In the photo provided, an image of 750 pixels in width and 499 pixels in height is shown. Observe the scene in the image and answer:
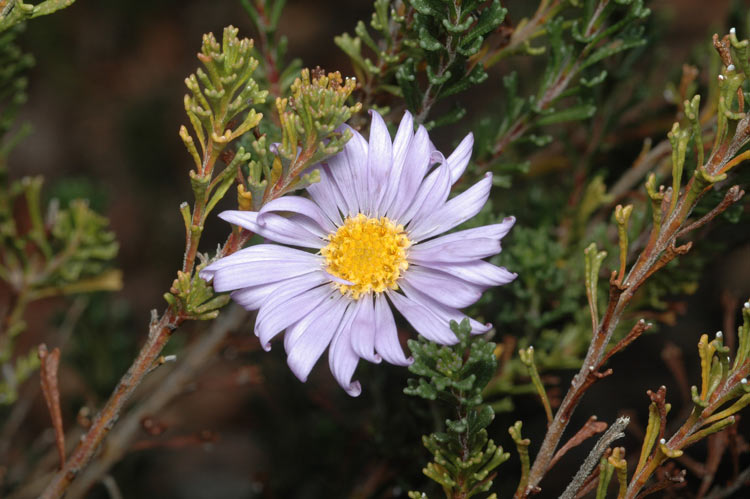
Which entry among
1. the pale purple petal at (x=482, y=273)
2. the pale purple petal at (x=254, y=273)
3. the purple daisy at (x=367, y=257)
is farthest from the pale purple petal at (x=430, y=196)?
the pale purple petal at (x=254, y=273)

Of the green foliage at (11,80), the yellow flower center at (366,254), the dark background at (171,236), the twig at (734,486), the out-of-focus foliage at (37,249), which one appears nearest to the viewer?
the yellow flower center at (366,254)

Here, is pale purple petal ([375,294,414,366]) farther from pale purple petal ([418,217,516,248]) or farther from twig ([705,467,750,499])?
twig ([705,467,750,499])

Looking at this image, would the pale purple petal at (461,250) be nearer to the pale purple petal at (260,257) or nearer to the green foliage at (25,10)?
the pale purple petal at (260,257)

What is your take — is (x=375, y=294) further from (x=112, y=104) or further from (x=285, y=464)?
(x=112, y=104)

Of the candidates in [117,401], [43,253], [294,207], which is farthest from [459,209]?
[43,253]

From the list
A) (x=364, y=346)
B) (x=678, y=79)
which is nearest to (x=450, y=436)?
(x=364, y=346)
